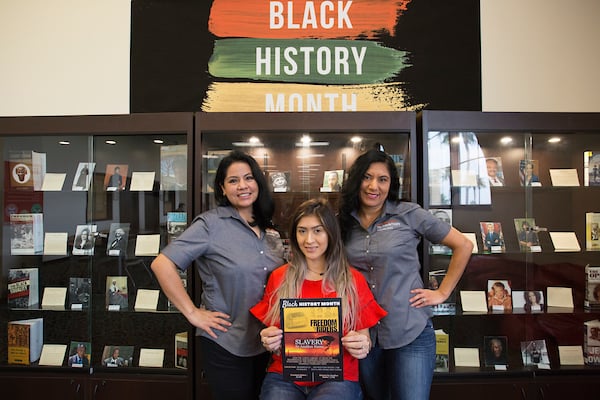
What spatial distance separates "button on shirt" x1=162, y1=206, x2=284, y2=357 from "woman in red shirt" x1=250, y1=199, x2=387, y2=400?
92 mm

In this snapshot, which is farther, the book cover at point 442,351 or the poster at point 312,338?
the book cover at point 442,351

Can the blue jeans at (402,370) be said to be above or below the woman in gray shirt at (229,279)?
below

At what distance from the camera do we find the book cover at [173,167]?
8.30ft

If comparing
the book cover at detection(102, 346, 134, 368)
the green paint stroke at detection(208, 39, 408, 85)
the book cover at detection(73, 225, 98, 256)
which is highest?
the green paint stroke at detection(208, 39, 408, 85)

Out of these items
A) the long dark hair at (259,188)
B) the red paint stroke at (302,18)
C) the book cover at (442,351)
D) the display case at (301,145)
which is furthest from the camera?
the red paint stroke at (302,18)

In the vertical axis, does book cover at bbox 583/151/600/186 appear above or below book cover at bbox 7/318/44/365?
above

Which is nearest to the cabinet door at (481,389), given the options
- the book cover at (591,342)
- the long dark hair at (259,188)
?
the book cover at (591,342)

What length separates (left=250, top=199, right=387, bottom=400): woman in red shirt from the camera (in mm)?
1683

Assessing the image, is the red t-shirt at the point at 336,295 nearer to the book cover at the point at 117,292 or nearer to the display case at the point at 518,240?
the display case at the point at 518,240

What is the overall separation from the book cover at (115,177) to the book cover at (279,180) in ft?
3.52

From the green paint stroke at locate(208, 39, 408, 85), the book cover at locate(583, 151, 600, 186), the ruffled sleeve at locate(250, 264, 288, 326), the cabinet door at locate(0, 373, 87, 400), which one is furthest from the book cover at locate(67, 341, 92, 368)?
the book cover at locate(583, 151, 600, 186)

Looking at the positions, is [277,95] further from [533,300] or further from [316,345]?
[533,300]

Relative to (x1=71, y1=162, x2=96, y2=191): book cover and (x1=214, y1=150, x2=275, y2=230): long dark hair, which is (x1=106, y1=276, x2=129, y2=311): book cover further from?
(x1=214, y1=150, x2=275, y2=230): long dark hair

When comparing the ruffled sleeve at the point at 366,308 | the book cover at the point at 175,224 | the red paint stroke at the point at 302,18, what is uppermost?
the red paint stroke at the point at 302,18
